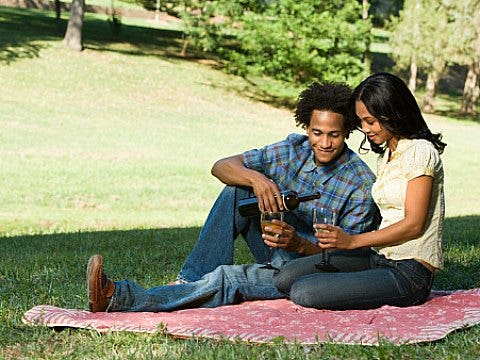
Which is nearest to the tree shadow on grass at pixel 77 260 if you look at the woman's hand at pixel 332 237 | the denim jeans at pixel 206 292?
the denim jeans at pixel 206 292

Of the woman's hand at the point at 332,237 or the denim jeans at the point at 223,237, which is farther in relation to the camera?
the denim jeans at the point at 223,237

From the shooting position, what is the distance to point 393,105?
4.92 metres

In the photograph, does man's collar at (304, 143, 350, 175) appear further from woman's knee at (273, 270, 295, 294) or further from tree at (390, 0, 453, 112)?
tree at (390, 0, 453, 112)

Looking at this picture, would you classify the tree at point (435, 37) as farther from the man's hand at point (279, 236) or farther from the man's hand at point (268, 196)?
the man's hand at point (279, 236)

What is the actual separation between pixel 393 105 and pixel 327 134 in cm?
68

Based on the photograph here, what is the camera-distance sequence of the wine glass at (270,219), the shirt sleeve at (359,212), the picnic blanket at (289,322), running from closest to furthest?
the picnic blanket at (289,322)
the wine glass at (270,219)
the shirt sleeve at (359,212)

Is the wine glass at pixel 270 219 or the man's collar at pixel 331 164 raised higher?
the man's collar at pixel 331 164

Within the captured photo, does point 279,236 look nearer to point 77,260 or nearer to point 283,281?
point 283,281

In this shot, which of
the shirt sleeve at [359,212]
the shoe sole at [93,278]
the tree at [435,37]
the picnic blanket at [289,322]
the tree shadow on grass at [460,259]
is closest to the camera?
the picnic blanket at [289,322]

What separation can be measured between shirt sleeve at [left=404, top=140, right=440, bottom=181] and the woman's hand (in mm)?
482

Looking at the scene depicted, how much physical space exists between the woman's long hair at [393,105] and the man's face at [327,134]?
1.59ft

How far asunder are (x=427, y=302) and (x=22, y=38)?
29759 mm

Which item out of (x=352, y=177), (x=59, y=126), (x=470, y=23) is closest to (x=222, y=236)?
A: (x=352, y=177)

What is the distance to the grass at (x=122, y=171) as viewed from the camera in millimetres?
4359
